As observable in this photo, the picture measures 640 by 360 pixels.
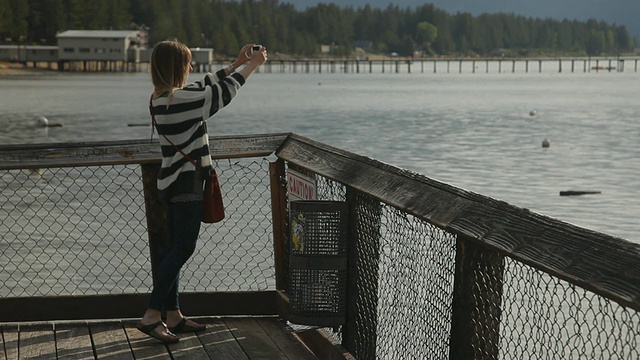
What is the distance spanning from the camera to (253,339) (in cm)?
623

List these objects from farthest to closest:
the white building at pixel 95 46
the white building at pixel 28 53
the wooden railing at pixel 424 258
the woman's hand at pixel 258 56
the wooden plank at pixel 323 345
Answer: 1. the white building at pixel 28 53
2. the white building at pixel 95 46
3. the woman's hand at pixel 258 56
4. the wooden plank at pixel 323 345
5. the wooden railing at pixel 424 258

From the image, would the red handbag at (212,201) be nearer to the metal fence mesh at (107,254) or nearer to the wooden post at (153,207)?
the wooden post at (153,207)

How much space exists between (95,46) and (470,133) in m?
123

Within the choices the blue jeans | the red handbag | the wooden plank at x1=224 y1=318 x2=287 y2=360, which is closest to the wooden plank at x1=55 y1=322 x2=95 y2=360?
the blue jeans

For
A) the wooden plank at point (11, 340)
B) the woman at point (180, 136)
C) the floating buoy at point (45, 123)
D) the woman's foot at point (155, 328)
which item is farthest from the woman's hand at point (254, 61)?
the floating buoy at point (45, 123)

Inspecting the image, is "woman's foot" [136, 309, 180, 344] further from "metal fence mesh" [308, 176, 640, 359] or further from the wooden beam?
"metal fence mesh" [308, 176, 640, 359]

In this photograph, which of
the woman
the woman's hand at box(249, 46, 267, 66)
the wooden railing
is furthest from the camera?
the woman's hand at box(249, 46, 267, 66)

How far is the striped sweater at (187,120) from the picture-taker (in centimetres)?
574

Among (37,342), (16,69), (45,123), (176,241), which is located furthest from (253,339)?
(16,69)

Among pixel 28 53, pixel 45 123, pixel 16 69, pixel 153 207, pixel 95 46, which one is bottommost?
pixel 16 69

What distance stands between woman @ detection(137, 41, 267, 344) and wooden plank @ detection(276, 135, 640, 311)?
2.67 feet

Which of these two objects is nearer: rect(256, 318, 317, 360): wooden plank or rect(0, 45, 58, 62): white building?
rect(256, 318, 317, 360): wooden plank

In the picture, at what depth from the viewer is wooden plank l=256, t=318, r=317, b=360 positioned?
5945mm

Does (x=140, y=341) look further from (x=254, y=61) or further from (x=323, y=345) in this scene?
(x=254, y=61)
